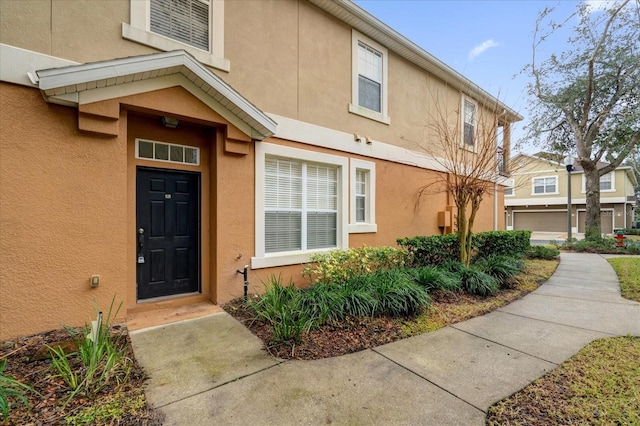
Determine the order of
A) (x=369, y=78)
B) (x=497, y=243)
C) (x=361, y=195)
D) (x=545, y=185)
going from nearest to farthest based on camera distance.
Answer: (x=361, y=195)
(x=369, y=78)
(x=497, y=243)
(x=545, y=185)

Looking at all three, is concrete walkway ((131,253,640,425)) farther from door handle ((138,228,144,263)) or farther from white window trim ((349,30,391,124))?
white window trim ((349,30,391,124))

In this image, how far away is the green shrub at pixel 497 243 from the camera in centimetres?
863

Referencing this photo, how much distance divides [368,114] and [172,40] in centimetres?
458

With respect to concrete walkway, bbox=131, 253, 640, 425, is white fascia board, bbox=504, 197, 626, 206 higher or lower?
higher

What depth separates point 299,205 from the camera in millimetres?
6246

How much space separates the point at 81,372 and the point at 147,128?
359 cm

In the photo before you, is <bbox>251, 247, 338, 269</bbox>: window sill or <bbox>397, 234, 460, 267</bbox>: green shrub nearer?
<bbox>251, 247, 338, 269</bbox>: window sill

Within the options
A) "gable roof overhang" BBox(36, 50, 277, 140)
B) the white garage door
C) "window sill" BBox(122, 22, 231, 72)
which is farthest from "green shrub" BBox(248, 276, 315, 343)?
the white garage door

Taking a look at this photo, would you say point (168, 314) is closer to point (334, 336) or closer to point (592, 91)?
point (334, 336)

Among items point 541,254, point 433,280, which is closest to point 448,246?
point 433,280

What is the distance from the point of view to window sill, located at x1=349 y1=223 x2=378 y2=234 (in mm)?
6949

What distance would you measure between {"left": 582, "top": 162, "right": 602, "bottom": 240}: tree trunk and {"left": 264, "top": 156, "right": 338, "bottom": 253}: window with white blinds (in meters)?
15.0

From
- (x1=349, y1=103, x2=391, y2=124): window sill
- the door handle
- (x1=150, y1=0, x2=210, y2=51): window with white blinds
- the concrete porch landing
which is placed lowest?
the concrete porch landing

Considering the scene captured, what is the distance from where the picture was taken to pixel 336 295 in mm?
4531
